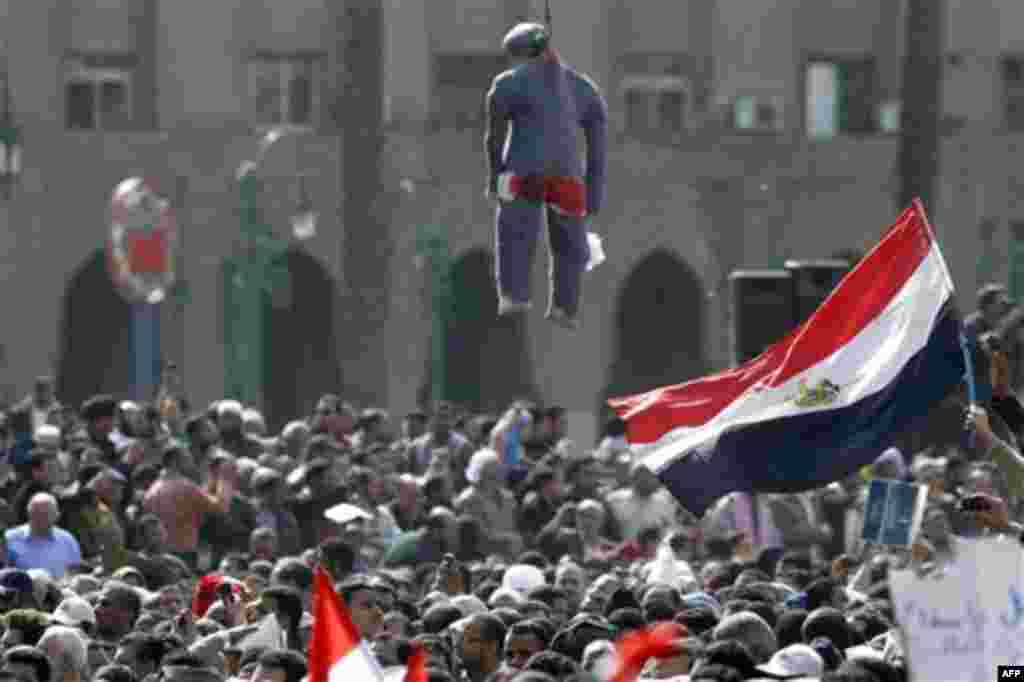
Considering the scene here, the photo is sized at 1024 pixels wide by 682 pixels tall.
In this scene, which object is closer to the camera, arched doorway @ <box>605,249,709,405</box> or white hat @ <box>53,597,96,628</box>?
white hat @ <box>53,597,96,628</box>

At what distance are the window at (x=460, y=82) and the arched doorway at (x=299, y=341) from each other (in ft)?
10.3

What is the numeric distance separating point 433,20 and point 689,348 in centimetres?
625

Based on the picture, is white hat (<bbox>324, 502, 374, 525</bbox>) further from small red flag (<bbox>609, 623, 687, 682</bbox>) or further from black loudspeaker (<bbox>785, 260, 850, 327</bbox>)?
small red flag (<bbox>609, 623, 687, 682</bbox>)

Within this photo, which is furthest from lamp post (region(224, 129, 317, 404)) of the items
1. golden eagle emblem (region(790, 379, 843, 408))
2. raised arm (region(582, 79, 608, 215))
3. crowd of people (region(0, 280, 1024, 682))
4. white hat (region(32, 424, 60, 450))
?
golden eagle emblem (region(790, 379, 843, 408))

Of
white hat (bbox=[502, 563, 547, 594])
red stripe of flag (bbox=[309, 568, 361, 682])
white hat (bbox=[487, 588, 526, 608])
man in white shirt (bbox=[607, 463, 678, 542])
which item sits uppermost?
red stripe of flag (bbox=[309, 568, 361, 682])

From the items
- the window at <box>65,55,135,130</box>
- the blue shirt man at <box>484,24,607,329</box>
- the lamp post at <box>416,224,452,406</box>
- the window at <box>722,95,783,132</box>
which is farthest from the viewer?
the window at <box>722,95,783,132</box>

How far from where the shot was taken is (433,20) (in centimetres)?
5503

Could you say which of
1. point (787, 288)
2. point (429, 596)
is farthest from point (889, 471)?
point (429, 596)

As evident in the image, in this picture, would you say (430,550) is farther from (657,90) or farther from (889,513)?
(657,90)

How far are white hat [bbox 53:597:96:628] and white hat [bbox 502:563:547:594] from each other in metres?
2.69

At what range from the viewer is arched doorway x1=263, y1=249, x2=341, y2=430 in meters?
53.1

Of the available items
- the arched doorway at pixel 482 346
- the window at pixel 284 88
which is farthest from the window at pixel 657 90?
the window at pixel 284 88

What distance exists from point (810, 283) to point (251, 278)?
1071 inches

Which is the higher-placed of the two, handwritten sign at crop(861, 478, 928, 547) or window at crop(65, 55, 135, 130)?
window at crop(65, 55, 135, 130)
